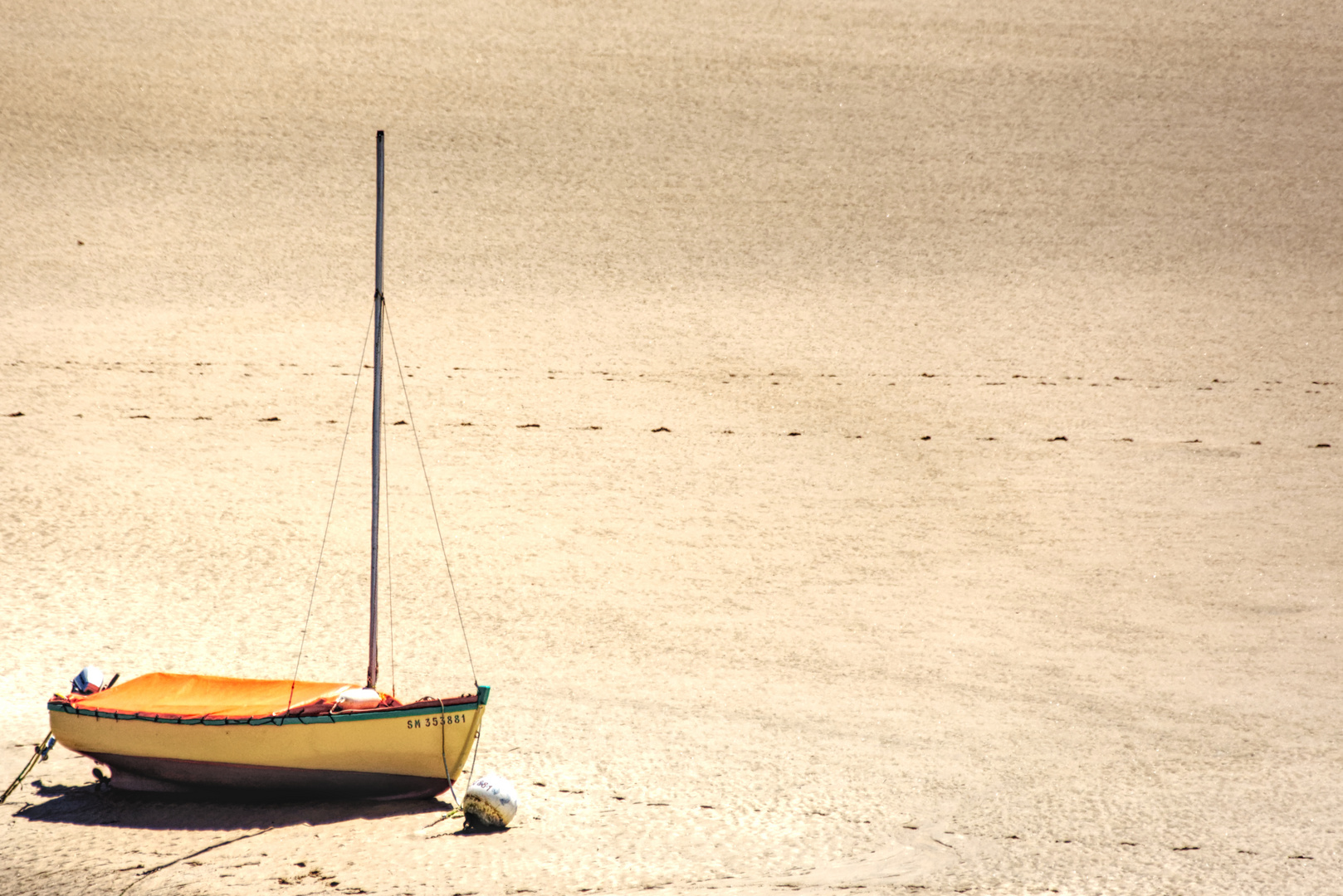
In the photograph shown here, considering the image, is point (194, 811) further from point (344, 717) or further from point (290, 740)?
point (344, 717)

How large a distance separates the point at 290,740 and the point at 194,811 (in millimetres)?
1047

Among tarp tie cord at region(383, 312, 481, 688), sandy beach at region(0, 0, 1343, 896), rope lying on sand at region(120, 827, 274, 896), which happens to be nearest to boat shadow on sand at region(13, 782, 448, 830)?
sandy beach at region(0, 0, 1343, 896)

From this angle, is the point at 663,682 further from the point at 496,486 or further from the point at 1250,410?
the point at 1250,410

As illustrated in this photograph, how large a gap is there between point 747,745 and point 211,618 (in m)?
6.37

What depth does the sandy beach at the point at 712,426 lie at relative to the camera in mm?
10875

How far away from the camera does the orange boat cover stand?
10.9 meters

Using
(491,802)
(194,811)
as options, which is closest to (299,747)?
(194,811)

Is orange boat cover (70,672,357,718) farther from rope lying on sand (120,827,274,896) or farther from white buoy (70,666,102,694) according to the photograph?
rope lying on sand (120,827,274,896)

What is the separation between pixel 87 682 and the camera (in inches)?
445

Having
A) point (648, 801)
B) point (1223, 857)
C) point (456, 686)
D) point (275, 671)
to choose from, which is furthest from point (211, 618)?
point (1223, 857)

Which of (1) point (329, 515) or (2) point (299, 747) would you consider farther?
(1) point (329, 515)

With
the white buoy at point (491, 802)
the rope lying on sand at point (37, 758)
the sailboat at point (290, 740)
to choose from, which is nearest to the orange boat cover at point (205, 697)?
the sailboat at point (290, 740)

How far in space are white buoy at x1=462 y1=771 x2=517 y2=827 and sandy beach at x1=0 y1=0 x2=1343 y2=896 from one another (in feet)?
1.35

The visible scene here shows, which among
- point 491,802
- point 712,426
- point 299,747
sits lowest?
point 491,802
